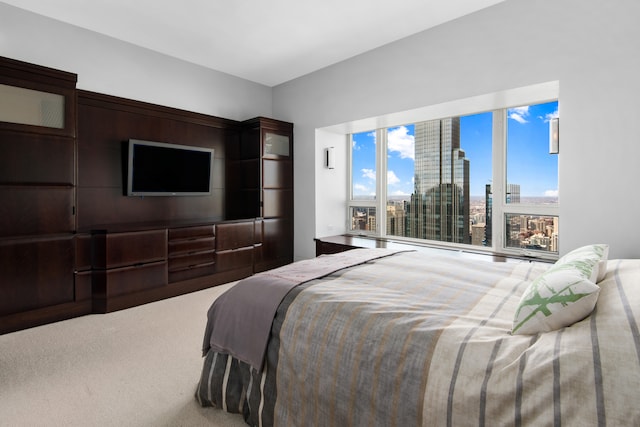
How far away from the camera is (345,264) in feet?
6.58

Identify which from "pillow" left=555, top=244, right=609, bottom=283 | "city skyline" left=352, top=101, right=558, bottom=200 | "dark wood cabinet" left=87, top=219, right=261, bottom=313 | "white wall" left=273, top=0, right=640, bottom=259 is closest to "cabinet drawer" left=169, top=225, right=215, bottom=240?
"dark wood cabinet" left=87, top=219, right=261, bottom=313

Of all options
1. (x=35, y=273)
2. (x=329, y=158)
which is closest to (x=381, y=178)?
(x=329, y=158)

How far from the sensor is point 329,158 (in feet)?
15.4

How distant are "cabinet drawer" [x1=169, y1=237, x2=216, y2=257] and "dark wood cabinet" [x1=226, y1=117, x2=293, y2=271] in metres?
0.77

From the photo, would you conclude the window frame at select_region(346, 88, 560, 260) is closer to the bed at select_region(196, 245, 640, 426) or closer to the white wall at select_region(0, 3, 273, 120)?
the bed at select_region(196, 245, 640, 426)

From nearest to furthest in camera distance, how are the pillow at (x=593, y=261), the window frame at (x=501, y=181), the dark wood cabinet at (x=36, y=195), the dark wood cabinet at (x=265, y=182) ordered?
the pillow at (x=593, y=261), the dark wood cabinet at (x=36, y=195), the window frame at (x=501, y=181), the dark wood cabinet at (x=265, y=182)

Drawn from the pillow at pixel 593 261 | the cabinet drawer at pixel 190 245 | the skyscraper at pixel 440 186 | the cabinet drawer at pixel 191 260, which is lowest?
the cabinet drawer at pixel 191 260

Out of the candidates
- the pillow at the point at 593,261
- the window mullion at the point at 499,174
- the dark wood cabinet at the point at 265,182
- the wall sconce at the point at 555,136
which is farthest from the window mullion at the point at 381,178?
the pillow at the point at 593,261

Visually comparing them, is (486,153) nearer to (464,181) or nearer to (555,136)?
(464,181)

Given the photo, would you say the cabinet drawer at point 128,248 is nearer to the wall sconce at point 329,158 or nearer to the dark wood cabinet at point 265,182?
the dark wood cabinet at point 265,182

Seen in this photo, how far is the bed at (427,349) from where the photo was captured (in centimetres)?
87

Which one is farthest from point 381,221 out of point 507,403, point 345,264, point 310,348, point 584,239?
point 507,403

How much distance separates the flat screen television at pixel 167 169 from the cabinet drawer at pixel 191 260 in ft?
2.60

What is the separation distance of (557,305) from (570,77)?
2.47 metres
